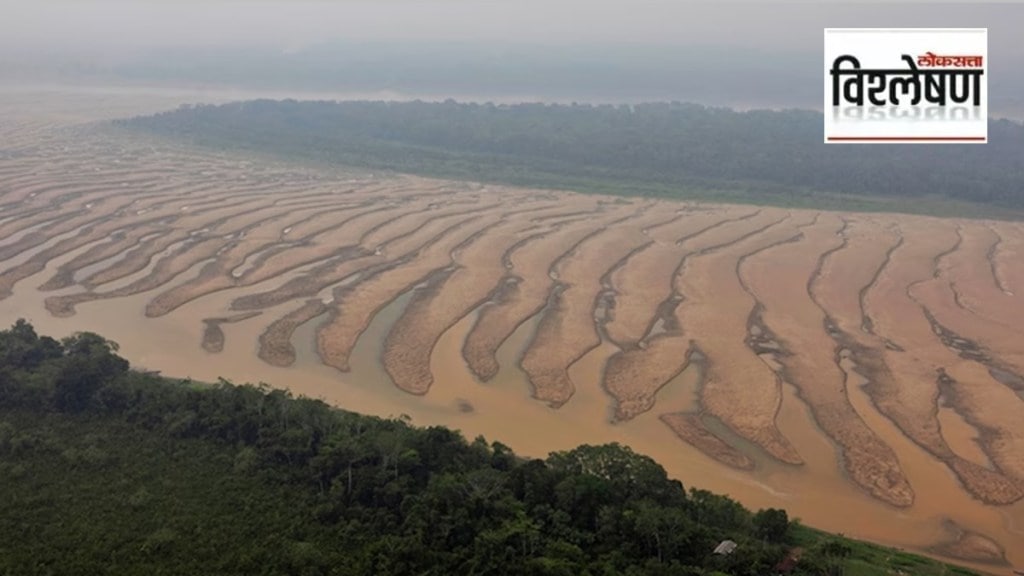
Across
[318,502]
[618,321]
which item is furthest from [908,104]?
[318,502]

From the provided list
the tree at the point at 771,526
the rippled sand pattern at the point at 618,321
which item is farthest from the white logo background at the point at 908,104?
the tree at the point at 771,526

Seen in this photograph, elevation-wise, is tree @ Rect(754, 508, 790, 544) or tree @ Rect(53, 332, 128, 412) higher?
tree @ Rect(53, 332, 128, 412)

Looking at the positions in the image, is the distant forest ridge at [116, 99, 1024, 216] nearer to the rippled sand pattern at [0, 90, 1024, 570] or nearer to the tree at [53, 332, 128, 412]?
the rippled sand pattern at [0, 90, 1024, 570]

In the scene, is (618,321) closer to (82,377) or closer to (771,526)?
(771,526)

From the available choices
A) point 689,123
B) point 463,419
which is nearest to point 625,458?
point 463,419

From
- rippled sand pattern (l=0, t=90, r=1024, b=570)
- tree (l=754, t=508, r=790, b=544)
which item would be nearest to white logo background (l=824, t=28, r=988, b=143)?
rippled sand pattern (l=0, t=90, r=1024, b=570)

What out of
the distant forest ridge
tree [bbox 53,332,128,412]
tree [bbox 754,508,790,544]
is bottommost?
tree [bbox 754,508,790,544]
